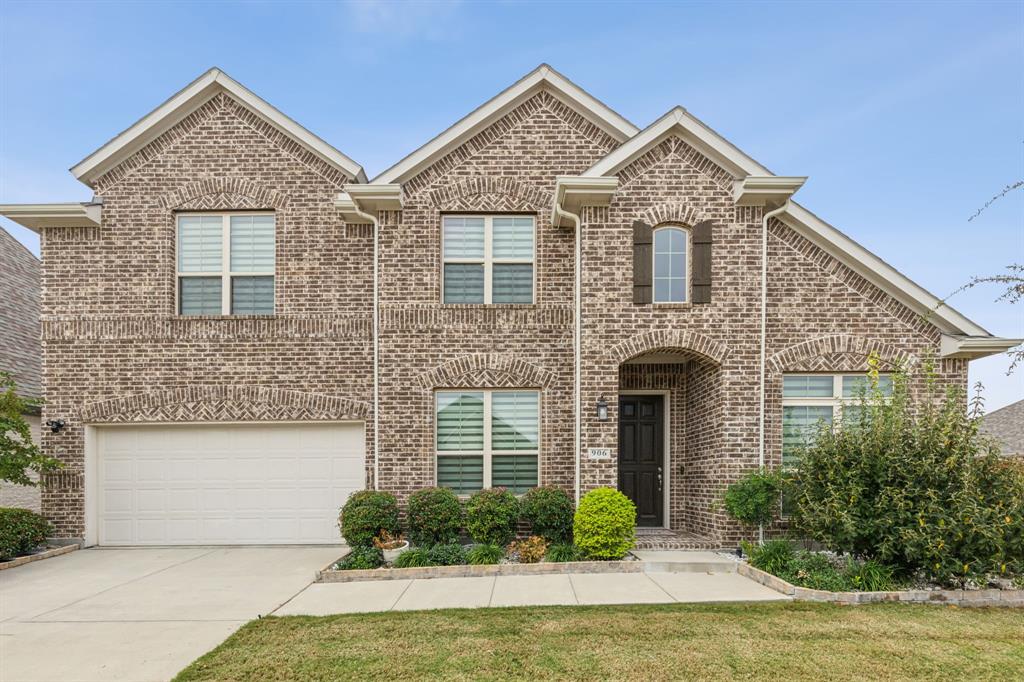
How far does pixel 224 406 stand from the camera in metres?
10.5

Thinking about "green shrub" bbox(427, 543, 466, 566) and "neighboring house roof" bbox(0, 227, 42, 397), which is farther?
"neighboring house roof" bbox(0, 227, 42, 397)

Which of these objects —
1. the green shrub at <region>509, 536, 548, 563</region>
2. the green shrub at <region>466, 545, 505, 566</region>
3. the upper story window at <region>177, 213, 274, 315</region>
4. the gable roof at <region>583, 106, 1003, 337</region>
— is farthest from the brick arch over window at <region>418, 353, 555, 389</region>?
the gable roof at <region>583, 106, 1003, 337</region>

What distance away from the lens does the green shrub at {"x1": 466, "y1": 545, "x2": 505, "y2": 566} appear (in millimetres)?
8578

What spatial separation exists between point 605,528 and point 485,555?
1.80m

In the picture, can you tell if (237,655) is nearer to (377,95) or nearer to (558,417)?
(558,417)

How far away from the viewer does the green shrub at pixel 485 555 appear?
858cm

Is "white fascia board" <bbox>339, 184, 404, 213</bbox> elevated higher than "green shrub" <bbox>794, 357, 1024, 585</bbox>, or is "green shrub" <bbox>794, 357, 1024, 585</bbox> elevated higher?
"white fascia board" <bbox>339, 184, 404, 213</bbox>

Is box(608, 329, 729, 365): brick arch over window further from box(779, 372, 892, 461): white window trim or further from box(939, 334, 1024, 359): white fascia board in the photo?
box(939, 334, 1024, 359): white fascia board

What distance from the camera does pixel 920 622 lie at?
6180 millimetres

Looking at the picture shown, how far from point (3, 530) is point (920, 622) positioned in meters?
12.7

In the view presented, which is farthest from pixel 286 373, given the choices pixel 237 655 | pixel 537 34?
pixel 537 34

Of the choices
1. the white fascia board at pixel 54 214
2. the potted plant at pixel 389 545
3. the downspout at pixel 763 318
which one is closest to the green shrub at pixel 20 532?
the white fascia board at pixel 54 214

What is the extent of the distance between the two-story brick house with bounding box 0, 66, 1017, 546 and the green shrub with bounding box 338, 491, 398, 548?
588 mm

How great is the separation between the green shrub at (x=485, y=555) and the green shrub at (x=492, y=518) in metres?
0.33
